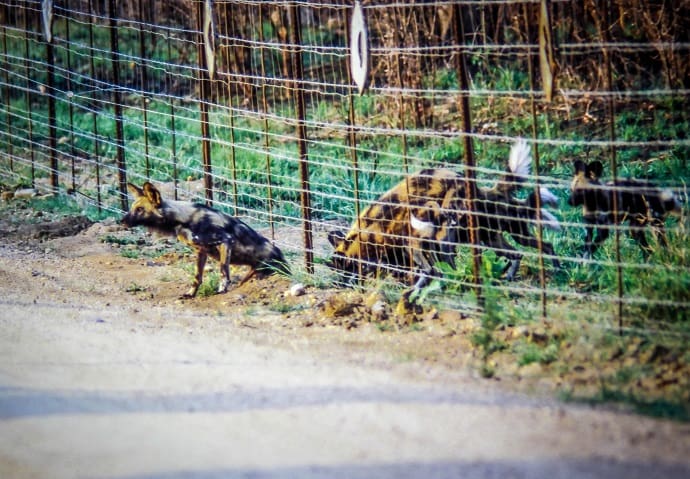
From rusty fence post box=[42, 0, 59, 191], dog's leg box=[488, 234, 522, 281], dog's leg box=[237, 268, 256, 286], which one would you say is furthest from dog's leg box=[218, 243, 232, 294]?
rusty fence post box=[42, 0, 59, 191]

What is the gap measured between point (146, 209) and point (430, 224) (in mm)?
2597

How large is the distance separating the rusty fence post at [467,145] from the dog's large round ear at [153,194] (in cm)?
291

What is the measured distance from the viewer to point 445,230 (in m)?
7.35

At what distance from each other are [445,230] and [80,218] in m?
4.48

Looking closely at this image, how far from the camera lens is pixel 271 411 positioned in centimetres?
516

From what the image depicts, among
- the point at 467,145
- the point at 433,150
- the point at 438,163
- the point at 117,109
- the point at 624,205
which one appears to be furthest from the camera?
the point at 433,150

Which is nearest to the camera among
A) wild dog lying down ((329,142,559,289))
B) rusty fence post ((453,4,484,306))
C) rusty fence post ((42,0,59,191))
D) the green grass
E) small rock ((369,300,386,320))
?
the green grass

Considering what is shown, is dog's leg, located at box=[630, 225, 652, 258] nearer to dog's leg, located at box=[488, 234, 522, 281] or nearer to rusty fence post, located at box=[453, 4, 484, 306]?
dog's leg, located at box=[488, 234, 522, 281]

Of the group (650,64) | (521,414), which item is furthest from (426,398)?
(650,64)

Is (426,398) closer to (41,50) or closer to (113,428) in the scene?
(113,428)

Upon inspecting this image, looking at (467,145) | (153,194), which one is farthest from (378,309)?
(153,194)

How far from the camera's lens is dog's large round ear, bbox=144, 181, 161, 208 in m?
8.59

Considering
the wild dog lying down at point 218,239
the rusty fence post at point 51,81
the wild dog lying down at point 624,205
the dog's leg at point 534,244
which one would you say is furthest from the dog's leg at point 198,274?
the rusty fence post at point 51,81

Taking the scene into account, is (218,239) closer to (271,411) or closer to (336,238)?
(336,238)
